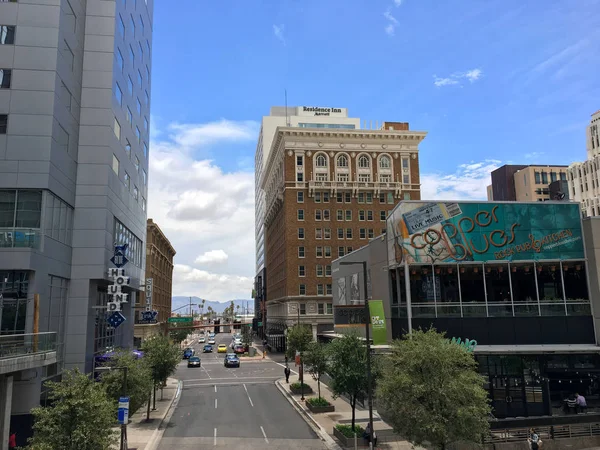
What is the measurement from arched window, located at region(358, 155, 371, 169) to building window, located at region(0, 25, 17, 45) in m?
67.2

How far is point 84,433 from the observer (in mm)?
16891

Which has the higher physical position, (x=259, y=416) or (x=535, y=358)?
(x=535, y=358)

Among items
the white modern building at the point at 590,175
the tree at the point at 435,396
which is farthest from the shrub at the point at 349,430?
the white modern building at the point at 590,175

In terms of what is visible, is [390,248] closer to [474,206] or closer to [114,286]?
[474,206]

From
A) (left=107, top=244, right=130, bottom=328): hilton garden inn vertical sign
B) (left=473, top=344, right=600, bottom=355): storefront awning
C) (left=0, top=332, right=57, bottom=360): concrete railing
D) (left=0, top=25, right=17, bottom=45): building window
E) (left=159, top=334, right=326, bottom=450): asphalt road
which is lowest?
(left=159, top=334, right=326, bottom=450): asphalt road

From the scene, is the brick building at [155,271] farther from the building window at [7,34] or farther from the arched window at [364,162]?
the building window at [7,34]

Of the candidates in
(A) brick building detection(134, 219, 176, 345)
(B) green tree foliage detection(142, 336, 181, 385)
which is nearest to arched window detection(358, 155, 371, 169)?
(A) brick building detection(134, 219, 176, 345)

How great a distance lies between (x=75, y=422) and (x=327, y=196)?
2870 inches

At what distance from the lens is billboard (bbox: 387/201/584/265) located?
1204 inches

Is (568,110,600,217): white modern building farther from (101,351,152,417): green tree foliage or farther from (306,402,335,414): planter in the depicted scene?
(101,351,152,417): green tree foliage

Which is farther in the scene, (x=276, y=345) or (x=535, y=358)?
(x=276, y=345)

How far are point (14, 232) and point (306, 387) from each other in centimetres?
2686

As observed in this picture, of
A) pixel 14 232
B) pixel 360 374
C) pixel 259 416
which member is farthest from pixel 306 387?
pixel 14 232

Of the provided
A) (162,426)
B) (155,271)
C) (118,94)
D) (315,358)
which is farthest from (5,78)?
(155,271)
